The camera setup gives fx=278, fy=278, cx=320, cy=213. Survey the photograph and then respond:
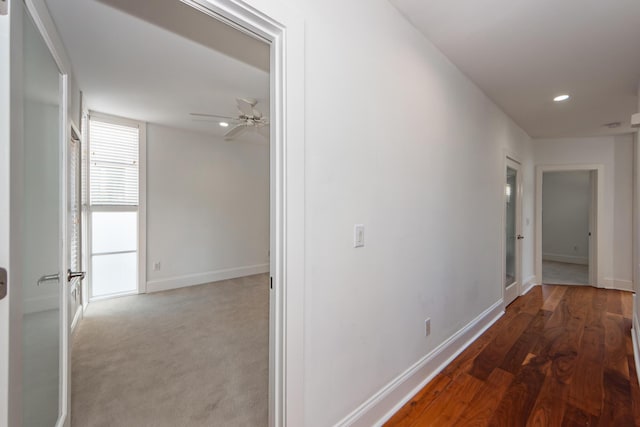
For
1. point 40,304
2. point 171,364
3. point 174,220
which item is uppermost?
point 174,220

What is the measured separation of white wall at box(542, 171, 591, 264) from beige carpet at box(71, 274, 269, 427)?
7536 millimetres

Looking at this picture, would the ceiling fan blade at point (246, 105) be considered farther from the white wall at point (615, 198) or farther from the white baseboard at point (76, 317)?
the white wall at point (615, 198)

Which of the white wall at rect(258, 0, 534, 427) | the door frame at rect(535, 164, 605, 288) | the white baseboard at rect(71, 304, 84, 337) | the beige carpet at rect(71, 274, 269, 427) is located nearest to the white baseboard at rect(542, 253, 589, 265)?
the door frame at rect(535, 164, 605, 288)

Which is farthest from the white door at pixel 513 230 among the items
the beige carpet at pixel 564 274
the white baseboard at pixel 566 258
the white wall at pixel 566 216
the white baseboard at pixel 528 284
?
the white baseboard at pixel 566 258

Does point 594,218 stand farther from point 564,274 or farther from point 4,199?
point 4,199

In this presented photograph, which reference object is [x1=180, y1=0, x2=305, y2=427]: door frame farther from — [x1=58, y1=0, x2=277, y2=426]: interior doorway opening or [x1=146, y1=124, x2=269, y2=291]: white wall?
[x1=146, y1=124, x2=269, y2=291]: white wall

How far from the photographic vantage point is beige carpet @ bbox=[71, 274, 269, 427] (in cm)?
175

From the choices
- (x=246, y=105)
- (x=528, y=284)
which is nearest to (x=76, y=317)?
(x=246, y=105)

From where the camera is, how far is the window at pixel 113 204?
3.78m

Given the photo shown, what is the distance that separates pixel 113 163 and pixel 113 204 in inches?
22.6

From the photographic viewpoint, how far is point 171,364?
2299 mm

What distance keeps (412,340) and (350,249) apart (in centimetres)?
94

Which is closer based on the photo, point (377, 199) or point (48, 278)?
point (48, 278)

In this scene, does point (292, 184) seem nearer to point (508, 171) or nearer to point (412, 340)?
point (412, 340)
